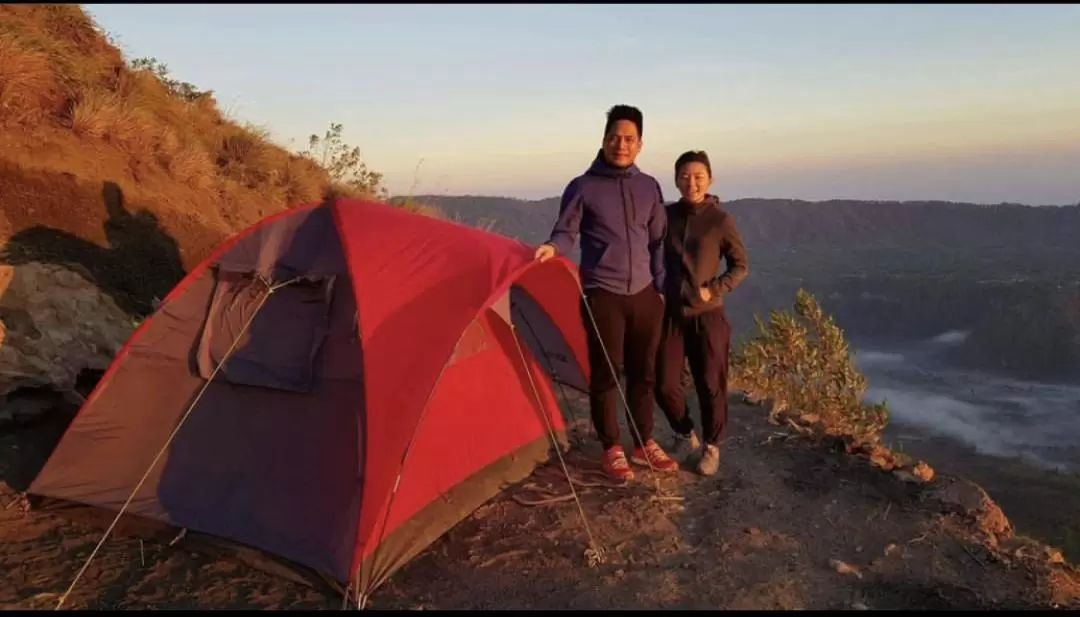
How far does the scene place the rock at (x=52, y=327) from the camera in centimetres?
583

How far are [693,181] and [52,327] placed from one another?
17.5ft

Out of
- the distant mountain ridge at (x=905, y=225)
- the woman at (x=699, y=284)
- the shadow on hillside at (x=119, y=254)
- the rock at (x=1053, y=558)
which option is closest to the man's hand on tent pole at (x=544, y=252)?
the woman at (x=699, y=284)

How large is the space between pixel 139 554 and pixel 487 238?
2843mm

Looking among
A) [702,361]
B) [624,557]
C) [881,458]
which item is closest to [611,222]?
[702,361]

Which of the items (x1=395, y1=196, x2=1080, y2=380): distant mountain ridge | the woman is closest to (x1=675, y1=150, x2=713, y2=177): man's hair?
the woman

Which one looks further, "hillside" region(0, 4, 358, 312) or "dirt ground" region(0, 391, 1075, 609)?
"hillside" region(0, 4, 358, 312)

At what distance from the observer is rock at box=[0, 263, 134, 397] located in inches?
230

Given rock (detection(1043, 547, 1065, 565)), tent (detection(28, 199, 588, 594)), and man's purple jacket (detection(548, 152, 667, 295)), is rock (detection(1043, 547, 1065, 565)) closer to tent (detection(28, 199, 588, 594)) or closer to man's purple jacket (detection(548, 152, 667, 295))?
man's purple jacket (detection(548, 152, 667, 295))

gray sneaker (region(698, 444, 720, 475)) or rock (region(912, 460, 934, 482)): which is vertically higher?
gray sneaker (region(698, 444, 720, 475))

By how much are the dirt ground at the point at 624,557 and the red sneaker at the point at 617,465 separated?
11 centimetres

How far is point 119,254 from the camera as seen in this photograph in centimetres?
809

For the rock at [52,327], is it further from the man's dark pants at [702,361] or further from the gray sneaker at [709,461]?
the gray sneaker at [709,461]

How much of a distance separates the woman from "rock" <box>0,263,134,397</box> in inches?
185

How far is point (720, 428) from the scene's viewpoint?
5.64 m
